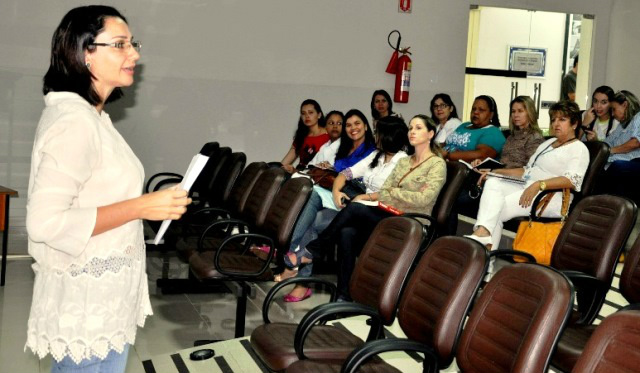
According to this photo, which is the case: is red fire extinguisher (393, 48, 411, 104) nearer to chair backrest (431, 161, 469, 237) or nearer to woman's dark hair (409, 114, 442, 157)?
woman's dark hair (409, 114, 442, 157)

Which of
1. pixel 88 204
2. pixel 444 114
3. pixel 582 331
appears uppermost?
pixel 444 114

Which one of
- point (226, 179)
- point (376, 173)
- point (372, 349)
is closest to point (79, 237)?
point (372, 349)

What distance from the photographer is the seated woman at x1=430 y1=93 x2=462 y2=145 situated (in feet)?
25.7

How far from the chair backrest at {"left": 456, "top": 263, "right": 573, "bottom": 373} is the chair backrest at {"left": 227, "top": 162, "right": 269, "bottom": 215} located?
2959 millimetres

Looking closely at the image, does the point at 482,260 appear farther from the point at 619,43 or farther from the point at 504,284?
the point at 619,43

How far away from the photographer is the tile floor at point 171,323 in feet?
12.9

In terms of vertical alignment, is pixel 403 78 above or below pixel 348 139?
above

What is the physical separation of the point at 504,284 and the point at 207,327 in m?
2.66

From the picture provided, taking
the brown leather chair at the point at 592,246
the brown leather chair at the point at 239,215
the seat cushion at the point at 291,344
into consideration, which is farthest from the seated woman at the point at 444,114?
the seat cushion at the point at 291,344

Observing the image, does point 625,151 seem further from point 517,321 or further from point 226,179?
point 517,321

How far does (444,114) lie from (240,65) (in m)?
2.23

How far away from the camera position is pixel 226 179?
19.8 ft

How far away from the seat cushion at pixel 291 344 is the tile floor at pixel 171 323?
0.73 metres

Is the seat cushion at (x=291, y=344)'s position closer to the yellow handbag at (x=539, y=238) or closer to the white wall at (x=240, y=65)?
the yellow handbag at (x=539, y=238)
